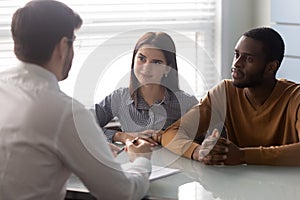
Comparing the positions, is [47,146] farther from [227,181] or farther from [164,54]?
[164,54]

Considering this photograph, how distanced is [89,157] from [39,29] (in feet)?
1.23

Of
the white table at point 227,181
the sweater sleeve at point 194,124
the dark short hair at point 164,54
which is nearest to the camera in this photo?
the white table at point 227,181

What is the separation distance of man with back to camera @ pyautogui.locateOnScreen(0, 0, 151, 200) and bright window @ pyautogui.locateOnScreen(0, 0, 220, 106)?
0.76 meters

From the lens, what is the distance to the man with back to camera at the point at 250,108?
2.33 m

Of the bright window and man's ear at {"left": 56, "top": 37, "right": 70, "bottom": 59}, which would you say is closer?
man's ear at {"left": 56, "top": 37, "right": 70, "bottom": 59}

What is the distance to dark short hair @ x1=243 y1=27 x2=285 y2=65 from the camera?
2.41 meters

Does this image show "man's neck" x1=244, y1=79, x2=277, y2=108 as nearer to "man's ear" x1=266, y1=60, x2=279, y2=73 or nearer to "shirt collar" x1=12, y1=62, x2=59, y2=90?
"man's ear" x1=266, y1=60, x2=279, y2=73

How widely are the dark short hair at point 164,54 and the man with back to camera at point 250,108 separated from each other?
0.17 meters

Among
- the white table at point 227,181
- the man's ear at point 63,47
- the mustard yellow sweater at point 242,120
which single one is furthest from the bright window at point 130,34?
the man's ear at point 63,47

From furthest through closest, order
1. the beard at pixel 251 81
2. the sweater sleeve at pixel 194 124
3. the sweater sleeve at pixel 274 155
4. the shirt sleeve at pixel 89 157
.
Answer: the beard at pixel 251 81, the sweater sleeve at pixel 194 124, the sweater sleeve at pixel 274 155, the shirt sleeve at pixel 89 157

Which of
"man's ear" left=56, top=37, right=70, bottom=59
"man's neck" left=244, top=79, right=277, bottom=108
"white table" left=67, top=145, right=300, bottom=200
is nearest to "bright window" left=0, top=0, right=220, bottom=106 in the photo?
"man's neck" left=244, top=79, right=277, bottom=108

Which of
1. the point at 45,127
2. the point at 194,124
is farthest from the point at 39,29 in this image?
the point at 194,124

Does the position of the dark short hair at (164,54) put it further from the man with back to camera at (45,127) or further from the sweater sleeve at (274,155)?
the man with back to camera at (45,127)

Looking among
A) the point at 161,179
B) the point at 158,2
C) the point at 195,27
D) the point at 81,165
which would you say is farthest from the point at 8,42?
the point at 81,165
